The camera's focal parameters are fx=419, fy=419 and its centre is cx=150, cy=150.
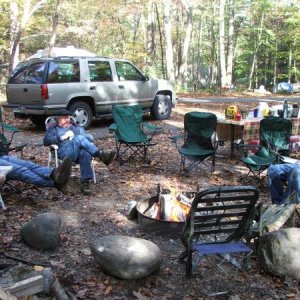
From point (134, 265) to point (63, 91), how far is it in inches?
269

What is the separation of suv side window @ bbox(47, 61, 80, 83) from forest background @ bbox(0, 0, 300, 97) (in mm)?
6410

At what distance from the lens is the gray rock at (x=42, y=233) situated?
3670 millimetres

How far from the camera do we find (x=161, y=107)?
1175 centimetres

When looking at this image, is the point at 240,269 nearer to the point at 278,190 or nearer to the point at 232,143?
the point at 278,190

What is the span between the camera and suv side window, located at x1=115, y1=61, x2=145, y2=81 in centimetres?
1067

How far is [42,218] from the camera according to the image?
12.5 ft

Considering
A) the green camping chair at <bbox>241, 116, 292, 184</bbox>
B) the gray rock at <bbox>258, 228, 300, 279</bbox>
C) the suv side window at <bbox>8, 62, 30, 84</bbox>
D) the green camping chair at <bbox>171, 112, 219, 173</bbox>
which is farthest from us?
the suv side window at <bbox>8, 62, 30, 84</bbox>

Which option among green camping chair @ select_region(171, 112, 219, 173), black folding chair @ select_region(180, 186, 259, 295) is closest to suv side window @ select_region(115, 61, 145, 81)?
green camping chair @ select_region(171, 112, 219, 173)

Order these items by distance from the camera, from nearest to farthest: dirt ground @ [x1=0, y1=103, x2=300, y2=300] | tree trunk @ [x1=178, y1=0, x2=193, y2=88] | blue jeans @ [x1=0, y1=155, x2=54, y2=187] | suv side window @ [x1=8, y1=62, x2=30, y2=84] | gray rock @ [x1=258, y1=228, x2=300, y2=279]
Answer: dirt ground @ [x1=0, y1=103, x2=300, y2=300] → gray rock @ [x1=258, y1=228, x2=300, y2=279] → blue jeans @ [x1=0, y1=155, x2=54, y2=187] → suv side window @ [x1=8, y1=62, x2=30, y2=84] → tree trunk @ [x1=178, y1=0, x2=193, y2=88]

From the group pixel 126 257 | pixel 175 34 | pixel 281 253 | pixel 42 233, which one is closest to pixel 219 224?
pixel 281 253

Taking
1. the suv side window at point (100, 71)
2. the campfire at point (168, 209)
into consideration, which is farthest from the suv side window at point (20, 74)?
the campfire at point (168, 209)

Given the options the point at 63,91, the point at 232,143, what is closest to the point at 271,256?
the point at 232,143

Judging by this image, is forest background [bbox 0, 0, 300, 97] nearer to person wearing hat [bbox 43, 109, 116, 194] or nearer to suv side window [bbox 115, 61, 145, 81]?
suv side window [bbox 115, 61, 145, 81]

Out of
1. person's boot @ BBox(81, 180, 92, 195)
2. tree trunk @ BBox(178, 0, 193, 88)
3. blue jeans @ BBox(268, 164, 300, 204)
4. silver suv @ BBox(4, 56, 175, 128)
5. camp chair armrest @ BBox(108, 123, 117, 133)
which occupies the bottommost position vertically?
person's boot @ BBox(81, 180, 92, 195)
